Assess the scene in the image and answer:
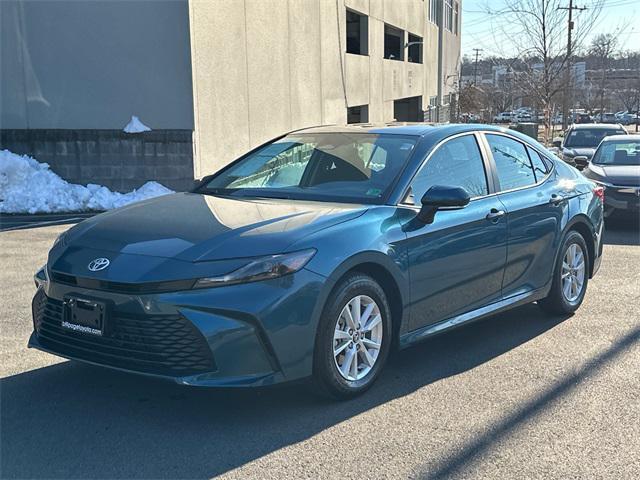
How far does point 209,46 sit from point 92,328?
1145 centimetres

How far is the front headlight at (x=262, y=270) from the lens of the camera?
366cm

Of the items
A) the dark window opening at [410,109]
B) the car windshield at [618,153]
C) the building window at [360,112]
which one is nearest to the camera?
the car windshield at [618,153]

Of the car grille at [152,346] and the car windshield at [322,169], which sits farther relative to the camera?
the car windshield at [322,169]

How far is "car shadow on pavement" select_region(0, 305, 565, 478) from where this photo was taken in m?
3.45

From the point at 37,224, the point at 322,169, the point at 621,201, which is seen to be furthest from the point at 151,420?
the point at 621,201

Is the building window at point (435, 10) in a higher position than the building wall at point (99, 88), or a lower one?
higher

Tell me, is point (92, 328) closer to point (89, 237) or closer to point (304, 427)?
point (89, 237)

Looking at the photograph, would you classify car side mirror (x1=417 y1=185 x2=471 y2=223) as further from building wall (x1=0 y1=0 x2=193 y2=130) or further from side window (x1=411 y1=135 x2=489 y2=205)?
building wall (x1=0 y1=0 x2=193 y2=130)

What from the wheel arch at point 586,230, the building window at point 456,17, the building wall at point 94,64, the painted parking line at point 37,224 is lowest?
the painted parking line at point 37,224

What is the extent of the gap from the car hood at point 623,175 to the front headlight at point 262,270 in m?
8.58

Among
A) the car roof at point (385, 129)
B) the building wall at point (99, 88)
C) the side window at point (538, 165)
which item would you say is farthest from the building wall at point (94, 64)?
the side window at point (538, 165)

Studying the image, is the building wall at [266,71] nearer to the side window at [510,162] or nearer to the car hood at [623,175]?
the car hood at [623,175]

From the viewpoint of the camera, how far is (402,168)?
4.78m

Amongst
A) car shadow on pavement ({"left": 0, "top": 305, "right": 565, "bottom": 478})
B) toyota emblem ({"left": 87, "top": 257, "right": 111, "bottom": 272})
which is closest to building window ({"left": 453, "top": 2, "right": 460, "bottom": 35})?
car shadow on pavement ({"left": 0, "top": 305, "right": 565, "bottom": 478})
